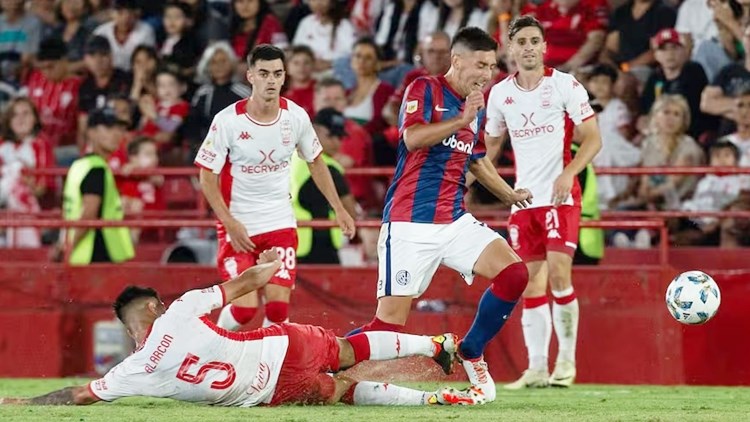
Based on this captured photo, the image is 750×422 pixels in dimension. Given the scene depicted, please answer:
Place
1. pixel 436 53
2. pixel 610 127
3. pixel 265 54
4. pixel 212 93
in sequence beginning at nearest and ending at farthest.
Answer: pixel 265 54 < pixel 436 53 < pixel 610 127 < pixel 212 93

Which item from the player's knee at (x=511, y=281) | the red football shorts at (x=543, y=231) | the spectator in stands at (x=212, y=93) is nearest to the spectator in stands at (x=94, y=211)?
the spectator in stands at (x=212, y=93)

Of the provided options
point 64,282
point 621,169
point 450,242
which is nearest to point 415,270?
point 450,242

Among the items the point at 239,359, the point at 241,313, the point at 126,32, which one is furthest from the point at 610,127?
the point at 239,359

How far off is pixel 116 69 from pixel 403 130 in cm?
905

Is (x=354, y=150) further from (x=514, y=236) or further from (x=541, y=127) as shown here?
(x=541, y=127)

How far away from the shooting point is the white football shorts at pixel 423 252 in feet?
31.7

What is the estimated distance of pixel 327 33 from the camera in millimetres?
17000

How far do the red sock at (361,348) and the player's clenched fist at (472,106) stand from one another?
1.46m

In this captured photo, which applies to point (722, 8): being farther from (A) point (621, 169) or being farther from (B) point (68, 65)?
(B) point (68, 65)

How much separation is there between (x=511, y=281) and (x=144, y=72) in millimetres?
9015

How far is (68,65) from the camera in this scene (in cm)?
1833

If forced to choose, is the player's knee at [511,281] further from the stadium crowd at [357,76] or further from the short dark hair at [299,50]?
the short dark hair at [299,50]

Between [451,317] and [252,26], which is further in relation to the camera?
[252,26]

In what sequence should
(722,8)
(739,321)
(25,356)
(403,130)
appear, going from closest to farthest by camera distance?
(403,130) < (739,321) < (25,356) < (722,8)
